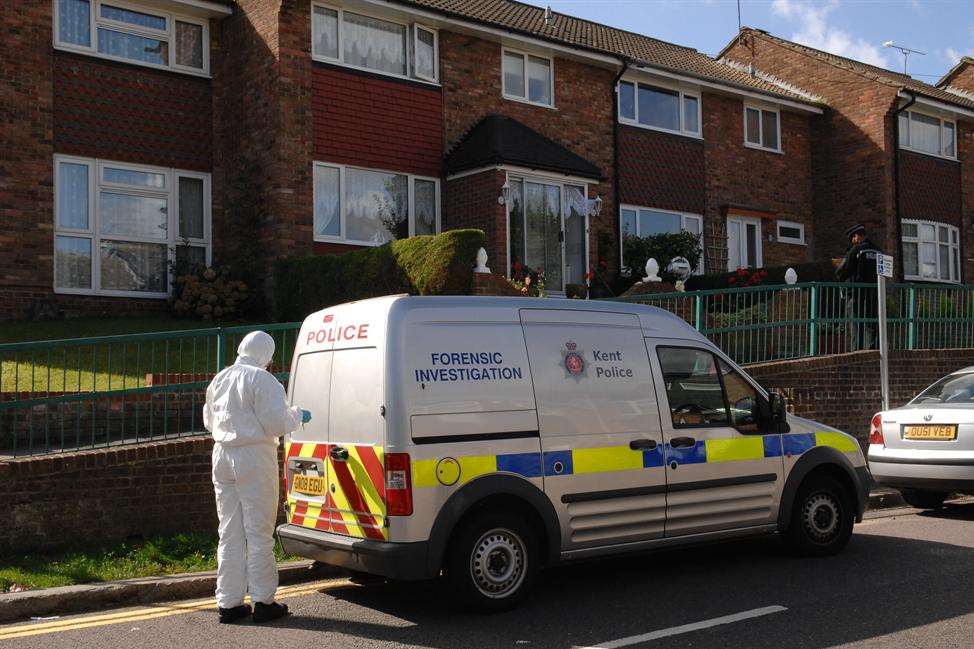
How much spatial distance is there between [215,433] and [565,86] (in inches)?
624

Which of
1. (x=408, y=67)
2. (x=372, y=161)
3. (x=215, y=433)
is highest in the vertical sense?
(x=408, y=67)

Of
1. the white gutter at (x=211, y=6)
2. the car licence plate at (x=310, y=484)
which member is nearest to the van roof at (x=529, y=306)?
the car licence plate at (x=310, y=484)

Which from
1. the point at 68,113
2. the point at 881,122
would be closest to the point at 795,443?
the point at 68,113

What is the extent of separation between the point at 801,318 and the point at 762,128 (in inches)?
514

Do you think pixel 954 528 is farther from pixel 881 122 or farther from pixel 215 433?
pixel 881 122

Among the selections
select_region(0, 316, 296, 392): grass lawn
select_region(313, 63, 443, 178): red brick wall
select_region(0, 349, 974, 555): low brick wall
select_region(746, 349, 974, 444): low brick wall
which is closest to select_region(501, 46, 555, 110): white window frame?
select_region(313, 63, 443, 178): red brick wall

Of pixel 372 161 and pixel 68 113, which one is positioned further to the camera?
pixel 372 161

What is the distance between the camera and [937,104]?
26.4 meters

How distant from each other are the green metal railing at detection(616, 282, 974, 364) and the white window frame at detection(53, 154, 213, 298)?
8286mm

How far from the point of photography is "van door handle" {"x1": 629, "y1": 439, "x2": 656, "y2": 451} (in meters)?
7.00

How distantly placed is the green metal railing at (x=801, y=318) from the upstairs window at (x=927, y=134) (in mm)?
13445

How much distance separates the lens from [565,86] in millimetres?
20750

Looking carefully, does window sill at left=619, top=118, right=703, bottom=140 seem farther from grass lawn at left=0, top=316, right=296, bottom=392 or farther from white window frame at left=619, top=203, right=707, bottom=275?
grass lawn at left=0, top=316, right=296, bottom=392

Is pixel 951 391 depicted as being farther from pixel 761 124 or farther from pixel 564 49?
pixel 761 124
